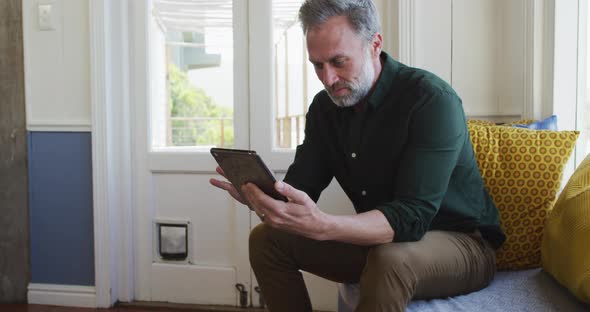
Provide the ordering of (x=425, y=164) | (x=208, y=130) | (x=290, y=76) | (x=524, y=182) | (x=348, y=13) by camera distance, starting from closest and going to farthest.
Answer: (x=425, y=164) < (x=348, y=13) < (x=524, y=182) < (x=290, y=76) < (x=208, y=130)

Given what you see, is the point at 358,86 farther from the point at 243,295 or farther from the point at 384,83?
the point at 243,295

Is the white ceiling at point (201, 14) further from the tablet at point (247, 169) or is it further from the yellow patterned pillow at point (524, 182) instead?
the tablet at point (247, 169)

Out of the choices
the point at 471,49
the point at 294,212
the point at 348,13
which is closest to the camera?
the point at 294,212

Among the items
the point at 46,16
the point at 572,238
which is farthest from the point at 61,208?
the point at 572,238

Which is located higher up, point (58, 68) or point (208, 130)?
point (58, 68)

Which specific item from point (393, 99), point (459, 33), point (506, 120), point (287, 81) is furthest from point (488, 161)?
point (287, 81)

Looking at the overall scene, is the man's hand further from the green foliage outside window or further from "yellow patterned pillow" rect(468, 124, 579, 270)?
the green foliage outside window

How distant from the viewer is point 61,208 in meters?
2.60

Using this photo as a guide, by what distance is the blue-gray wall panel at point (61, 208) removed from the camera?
8.42 ft

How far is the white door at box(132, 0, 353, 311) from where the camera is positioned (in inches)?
97.7

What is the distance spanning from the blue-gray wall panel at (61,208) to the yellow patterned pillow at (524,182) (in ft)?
5.83

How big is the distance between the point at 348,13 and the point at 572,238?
0.79 meters

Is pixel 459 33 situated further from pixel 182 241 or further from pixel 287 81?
pixel 182 241

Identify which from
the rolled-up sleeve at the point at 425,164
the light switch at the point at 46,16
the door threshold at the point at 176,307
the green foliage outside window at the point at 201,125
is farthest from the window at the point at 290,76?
the rolled-up sleeve at the point at 425,164
